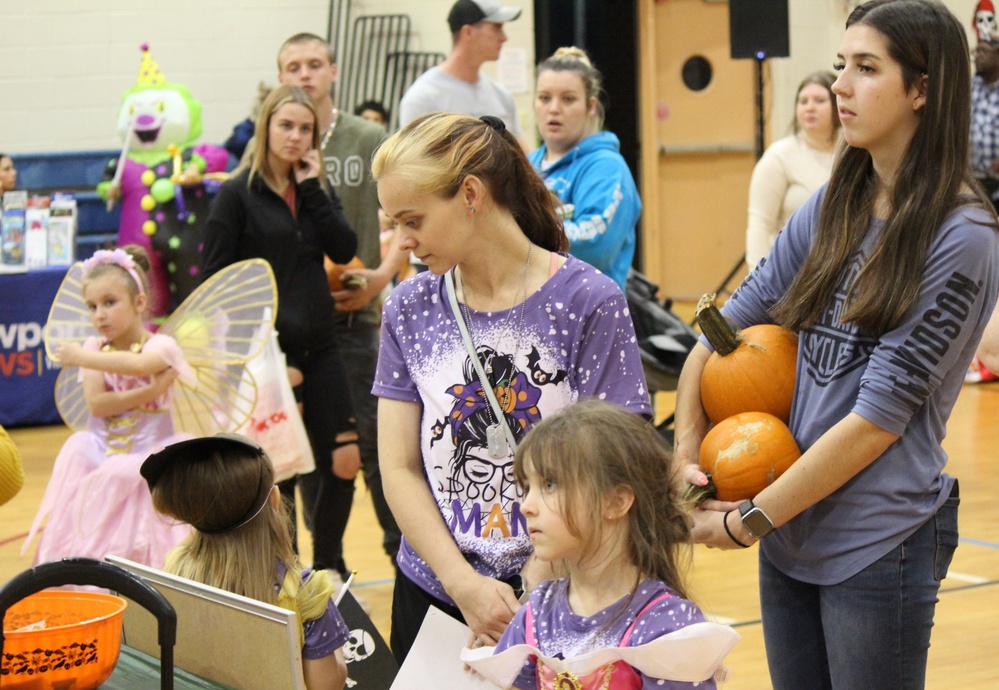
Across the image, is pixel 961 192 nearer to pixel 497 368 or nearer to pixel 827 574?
pixel 827 574

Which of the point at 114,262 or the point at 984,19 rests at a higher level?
the point at 984,19

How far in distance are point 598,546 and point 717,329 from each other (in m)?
0.42

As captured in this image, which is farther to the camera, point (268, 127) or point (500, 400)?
point (268, 127)

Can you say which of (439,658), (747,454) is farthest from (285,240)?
(747,454)

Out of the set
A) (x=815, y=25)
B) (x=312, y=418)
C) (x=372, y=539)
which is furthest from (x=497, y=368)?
(x=815, y=25)

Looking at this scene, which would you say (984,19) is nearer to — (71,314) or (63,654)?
(71,314)

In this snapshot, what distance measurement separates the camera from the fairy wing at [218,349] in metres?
3.48

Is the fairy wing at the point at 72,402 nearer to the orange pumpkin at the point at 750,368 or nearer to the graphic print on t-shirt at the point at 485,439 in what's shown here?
the graphic print on t-shirt at the point at 485,439

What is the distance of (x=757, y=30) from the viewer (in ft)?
24.3

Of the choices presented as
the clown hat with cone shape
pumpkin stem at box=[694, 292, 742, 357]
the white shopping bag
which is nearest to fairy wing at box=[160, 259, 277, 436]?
the white shopping bag

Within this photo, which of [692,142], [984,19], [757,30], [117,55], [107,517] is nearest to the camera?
[107,517]

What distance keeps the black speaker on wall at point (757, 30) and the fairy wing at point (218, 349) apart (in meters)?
4.81

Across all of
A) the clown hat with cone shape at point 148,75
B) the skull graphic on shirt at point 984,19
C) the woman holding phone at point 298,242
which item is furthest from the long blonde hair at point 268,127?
the skull graphic on shirt at point 984,19

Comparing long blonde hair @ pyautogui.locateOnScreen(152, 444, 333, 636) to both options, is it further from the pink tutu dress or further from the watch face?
the pink tutu dress
